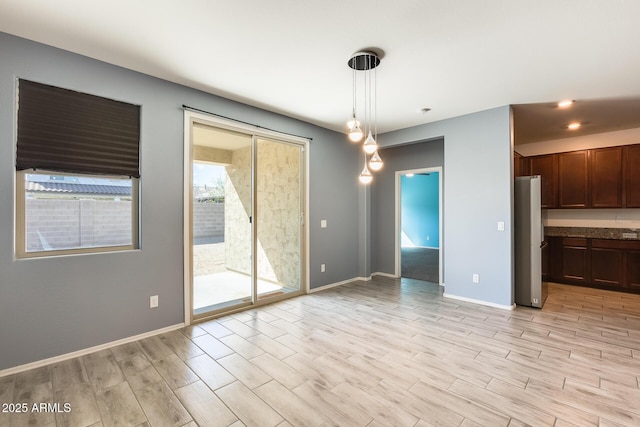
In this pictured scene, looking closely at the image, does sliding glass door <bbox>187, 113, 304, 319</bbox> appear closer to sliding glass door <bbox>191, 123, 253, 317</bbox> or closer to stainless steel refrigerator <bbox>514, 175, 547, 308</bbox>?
sliding glass door <bbox>191, 123, 253, 317</bbox>

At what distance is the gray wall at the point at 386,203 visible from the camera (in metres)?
5.71

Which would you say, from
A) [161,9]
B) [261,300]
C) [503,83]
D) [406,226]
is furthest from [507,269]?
[406,226]

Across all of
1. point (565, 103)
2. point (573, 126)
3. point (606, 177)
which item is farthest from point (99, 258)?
point (606, 177)

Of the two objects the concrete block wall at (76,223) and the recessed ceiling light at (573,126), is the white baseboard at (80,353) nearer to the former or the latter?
the concrete block wall at (76,223)

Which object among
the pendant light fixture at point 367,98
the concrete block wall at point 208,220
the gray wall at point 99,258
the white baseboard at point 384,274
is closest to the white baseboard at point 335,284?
the white baseboard at point 384,274

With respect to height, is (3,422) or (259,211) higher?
(259,211)

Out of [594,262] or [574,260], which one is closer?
[594,262]

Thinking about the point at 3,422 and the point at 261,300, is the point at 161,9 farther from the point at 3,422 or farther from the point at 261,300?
the point at 261,300

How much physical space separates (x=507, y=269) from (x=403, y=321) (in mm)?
1663

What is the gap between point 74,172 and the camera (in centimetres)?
268

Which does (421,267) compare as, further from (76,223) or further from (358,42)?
(76,223)

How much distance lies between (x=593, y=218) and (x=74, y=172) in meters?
7.87

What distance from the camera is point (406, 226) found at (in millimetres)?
11820

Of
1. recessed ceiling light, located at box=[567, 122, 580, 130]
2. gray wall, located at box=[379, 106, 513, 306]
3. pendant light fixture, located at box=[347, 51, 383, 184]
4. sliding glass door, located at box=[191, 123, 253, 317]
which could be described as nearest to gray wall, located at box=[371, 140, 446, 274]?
gray wall, located at box=[379, 106, 513, 306]
